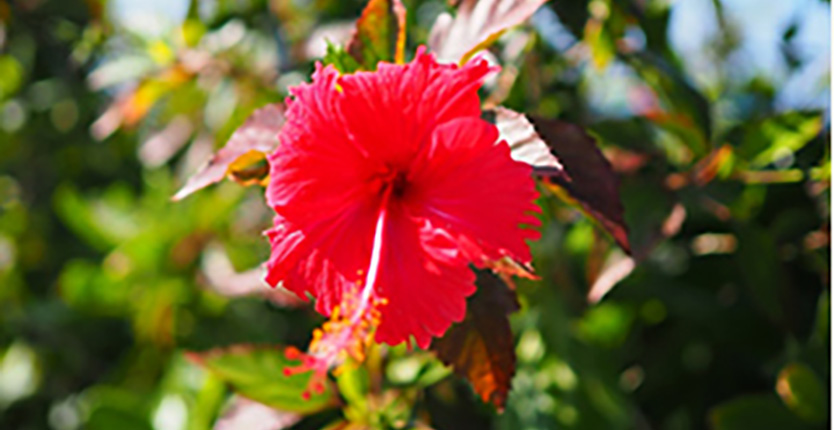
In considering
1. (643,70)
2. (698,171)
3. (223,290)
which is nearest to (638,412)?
(698,171)

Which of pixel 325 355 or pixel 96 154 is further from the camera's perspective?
pixel 96 154

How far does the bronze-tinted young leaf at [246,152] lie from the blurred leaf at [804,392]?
1.92 ft

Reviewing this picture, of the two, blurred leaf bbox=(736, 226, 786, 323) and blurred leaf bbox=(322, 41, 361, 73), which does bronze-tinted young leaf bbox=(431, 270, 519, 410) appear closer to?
blurred leaf bbox=(322, 41, 361, 73)

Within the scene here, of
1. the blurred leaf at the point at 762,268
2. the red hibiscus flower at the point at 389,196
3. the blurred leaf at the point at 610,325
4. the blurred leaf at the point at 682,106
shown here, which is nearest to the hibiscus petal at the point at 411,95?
the red hibiscus flower at the point at 389,196

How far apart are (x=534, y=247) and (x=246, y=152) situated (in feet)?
1.48

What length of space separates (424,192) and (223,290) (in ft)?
1.77

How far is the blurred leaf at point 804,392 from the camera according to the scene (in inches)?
34.6

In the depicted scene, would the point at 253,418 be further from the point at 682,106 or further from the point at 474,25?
the point at 682,106

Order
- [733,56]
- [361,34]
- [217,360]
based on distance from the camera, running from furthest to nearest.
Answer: [733,56]
[217,360]
[361,34]

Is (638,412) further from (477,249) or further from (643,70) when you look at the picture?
(477,249)

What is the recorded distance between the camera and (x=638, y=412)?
3.33 ft

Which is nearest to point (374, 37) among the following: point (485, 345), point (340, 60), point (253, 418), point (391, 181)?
point (340, 60)

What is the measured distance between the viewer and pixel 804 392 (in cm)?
88

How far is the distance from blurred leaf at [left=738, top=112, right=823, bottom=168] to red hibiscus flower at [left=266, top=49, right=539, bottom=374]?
439 millimetres
